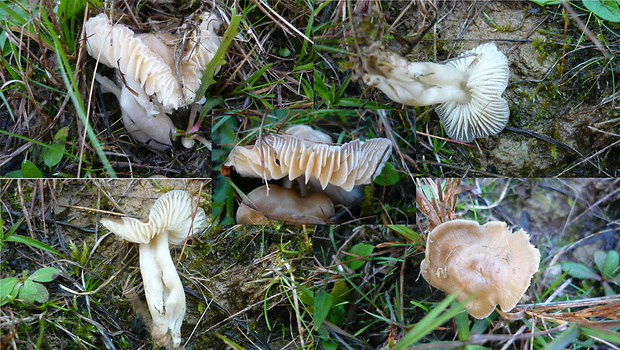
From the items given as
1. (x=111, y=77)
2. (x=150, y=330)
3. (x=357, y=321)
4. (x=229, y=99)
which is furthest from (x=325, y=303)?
(x=111, y=77)

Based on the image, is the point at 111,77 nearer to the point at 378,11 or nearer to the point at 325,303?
the point at 378,11

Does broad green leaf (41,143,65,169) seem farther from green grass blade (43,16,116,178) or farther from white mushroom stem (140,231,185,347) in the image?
white mushroom stem (140,231,185,347)

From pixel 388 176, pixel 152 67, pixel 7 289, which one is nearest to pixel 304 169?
pixel 388 176

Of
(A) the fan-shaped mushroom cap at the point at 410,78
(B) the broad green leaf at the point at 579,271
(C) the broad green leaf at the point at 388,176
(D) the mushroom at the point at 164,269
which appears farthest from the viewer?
(B) the broad green leaf at the point at 579,271

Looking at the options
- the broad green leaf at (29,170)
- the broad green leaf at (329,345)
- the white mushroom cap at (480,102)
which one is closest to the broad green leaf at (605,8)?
the white mushroom cap at (480,102)

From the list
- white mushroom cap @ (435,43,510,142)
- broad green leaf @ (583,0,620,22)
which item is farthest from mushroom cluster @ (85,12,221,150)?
broad green leaf @ (583,0,620,22)

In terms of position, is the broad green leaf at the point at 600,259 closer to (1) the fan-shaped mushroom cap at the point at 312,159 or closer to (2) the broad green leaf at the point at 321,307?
(1) the fan-shaped mushroom cap at the point at 312,159
